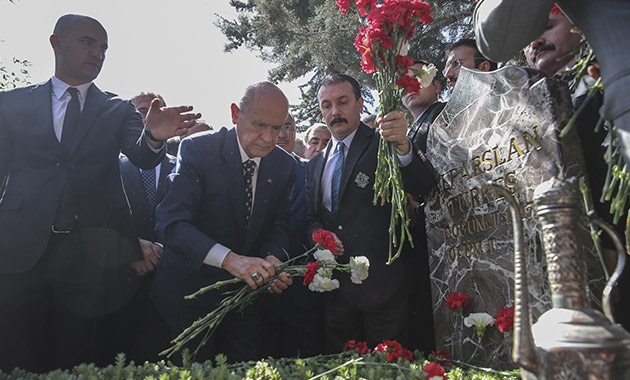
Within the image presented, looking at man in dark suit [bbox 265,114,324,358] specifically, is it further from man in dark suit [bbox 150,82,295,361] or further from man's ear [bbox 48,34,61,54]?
man's ear [bbox 48,34,61,54]

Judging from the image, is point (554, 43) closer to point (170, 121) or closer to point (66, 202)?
point (170, 121)

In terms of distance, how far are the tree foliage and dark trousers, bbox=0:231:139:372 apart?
640 centimetres

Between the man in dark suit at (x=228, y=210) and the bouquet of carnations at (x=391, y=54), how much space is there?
2.42 feet

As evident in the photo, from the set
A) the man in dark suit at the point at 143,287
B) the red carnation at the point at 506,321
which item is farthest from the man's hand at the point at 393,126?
the man in dark suit at the point at 143,287

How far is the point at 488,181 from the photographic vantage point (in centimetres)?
262

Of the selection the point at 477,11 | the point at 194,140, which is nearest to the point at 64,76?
the point at 194,140

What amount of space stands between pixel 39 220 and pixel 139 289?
1019 millimetres

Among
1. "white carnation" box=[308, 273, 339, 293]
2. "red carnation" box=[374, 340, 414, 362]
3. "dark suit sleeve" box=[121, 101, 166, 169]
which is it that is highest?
"dark suit sleeve" box=[121, 101, 166, 169]

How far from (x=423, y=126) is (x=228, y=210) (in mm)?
1493

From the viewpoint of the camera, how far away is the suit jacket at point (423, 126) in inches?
137

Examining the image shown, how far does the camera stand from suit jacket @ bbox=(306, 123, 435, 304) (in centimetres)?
315

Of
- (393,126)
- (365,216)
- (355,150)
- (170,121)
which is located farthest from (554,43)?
(170,121)

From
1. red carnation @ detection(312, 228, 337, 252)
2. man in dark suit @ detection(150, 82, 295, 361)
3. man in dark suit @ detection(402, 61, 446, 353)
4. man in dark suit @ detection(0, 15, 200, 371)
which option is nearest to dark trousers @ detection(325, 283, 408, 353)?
man in dark suit @ detection(402, 61, 446, 353)

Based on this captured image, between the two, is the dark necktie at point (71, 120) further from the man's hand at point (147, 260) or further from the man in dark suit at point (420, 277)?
the man in dark suit at point (420, 277)
